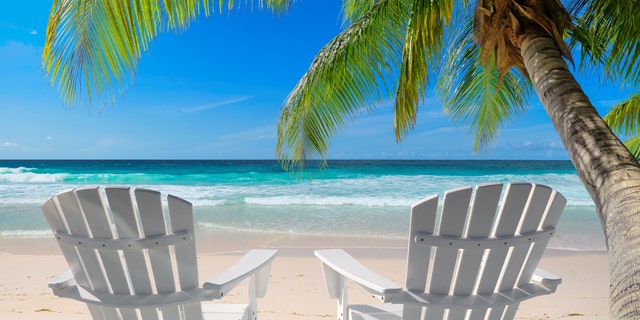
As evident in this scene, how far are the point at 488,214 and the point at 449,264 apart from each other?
0.71 feet

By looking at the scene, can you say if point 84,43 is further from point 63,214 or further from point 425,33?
point 425,33

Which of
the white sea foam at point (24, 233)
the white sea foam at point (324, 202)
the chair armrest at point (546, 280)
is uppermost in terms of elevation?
the chair armrest at point (546, 280)

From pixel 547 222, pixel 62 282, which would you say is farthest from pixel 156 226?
pixel 547 222

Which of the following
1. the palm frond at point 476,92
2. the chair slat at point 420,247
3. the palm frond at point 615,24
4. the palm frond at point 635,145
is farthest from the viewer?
the palm frond at point 635,145

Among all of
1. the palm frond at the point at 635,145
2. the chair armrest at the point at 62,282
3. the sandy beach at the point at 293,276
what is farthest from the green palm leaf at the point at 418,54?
the palm frond at the point at 635,145

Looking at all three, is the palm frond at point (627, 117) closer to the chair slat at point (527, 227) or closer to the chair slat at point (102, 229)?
the chair slat at point (527, 227)

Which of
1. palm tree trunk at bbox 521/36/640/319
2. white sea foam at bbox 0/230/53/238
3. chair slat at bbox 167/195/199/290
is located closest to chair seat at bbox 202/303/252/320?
chair slat at bbox 167/195/199/290

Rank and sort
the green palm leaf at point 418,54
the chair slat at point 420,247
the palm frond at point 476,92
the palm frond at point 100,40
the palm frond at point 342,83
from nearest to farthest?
the chair slat at point 420,247 < the palm frond at point 100,40 < the green palm leaf at point 418,54 < the palm frond at point 342,83 < the palm frond at point 476,92

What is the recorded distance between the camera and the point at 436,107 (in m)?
28.1

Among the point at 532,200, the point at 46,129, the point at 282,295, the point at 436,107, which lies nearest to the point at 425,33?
the point at 532,200

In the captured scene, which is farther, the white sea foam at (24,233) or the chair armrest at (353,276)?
the white sea foam at (24,233)

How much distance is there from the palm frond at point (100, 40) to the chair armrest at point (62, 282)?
96 centimetres

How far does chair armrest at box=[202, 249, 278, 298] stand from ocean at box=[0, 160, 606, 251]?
92.3 inches

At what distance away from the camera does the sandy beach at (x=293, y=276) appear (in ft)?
11.1
